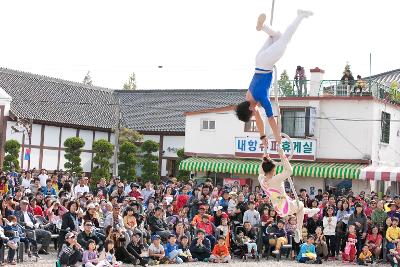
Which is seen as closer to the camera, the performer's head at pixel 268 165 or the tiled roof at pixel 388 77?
the performer's head at pixel 268 165

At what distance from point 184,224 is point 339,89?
11.0 m

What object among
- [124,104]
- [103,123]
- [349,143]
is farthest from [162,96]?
[349,143]

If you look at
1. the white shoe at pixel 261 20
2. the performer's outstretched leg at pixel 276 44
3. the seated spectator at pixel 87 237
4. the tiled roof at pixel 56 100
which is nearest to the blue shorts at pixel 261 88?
the performer's outstretched leg at pixel 276 44

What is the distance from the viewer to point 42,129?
32.4 metres

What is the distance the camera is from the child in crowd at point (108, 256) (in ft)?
43.9

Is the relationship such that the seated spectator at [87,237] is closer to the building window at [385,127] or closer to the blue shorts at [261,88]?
the blue shorts at [261,88]

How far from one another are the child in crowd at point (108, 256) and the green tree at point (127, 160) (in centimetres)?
1793

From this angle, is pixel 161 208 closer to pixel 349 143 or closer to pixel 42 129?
pixel 349 143

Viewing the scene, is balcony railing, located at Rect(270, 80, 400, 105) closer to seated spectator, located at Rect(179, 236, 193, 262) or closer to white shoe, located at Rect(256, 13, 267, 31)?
seated spectator, located at Rect(179, 236, 193, 262)

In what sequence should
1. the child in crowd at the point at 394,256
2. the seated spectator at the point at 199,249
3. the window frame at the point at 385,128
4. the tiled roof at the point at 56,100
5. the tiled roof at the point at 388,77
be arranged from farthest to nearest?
the tiled roof at the point at 388,77 → the tiled roof at the point at 56,100 → the window frame at the point at 385,128 → the child in crowd at the point at 394,256 → the seated spectator at the point at 199,249

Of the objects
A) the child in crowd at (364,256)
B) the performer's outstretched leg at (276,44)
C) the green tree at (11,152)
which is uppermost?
the performer's outstretched leg at (276,44)

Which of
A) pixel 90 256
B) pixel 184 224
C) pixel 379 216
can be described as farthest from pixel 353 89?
pixel 90 256

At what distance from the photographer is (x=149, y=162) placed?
33000 millimetres

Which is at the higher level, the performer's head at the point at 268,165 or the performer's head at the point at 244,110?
the performer's head at the point at 244,110
